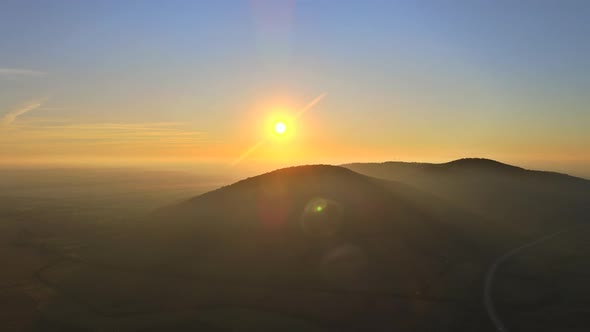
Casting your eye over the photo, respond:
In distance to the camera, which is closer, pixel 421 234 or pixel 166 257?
pixel 166 257

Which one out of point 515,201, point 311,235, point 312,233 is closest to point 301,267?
point 311,235

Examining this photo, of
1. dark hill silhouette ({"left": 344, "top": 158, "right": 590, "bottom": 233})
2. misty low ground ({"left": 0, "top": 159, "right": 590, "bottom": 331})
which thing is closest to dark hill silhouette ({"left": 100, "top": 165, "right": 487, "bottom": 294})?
misty low ground ({"left": 0, "top": 159, "right": 590, "bottom": 331})

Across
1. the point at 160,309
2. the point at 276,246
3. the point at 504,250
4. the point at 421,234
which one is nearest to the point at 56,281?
the point at 160,309

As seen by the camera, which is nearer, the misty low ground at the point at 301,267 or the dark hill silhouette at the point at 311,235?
the misty low ground at the point at 301,267

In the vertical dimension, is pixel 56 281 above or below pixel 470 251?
below

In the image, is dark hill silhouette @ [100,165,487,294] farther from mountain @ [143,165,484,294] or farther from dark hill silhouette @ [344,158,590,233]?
dark hill silhouette @ [344,158,590,233]

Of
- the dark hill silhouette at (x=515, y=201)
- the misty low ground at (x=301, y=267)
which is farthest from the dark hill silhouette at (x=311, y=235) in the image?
the dark hill silhouette at (x=515, y=201)

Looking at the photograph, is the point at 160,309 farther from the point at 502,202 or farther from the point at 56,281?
the point at 502,202

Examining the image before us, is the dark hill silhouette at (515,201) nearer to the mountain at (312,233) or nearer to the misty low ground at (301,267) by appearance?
the misty low ground at (301,267)
